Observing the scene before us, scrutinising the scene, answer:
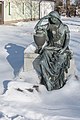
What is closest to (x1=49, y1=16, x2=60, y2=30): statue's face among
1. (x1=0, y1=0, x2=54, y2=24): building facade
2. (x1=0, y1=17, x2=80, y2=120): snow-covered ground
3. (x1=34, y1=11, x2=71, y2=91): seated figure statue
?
(x1=34, y1=11, x2=71, y2=91): seated figure statue

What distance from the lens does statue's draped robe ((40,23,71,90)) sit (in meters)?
7.66

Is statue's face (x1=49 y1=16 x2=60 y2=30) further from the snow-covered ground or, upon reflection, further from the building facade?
the building facade

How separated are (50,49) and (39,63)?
434 mm

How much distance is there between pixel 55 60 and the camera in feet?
25.4

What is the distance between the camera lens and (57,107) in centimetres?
657

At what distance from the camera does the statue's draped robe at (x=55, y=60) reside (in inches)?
301

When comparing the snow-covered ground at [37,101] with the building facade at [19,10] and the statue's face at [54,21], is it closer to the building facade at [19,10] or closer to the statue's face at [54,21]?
the statue's face at [54,21]

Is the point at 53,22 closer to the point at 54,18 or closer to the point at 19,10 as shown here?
the point at 54,18

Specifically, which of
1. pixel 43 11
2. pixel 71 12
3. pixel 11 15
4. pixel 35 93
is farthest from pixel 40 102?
pixel 71 12

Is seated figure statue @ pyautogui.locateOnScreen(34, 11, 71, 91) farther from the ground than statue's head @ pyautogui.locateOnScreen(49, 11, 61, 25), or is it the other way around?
statue's head @ pyautogui.locateOnScreen(49, 11, 61, 25)

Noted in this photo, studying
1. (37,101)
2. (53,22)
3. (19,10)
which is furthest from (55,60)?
(19,10)

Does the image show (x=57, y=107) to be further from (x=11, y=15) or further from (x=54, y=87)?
(x=11, y=15)

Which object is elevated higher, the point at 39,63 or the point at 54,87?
the point at 39,63

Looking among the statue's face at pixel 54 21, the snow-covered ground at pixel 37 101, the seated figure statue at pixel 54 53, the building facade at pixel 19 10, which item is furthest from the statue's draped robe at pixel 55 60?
the building facade at pixel 19 10
